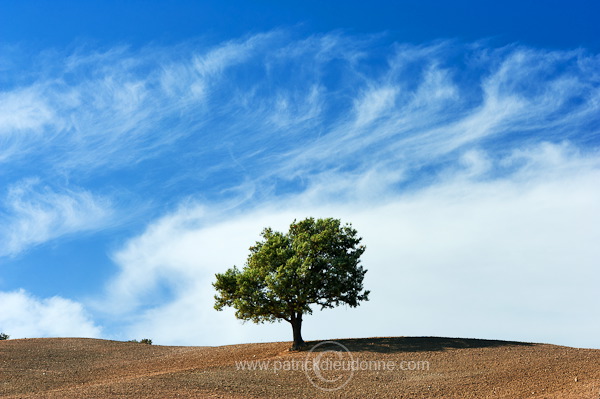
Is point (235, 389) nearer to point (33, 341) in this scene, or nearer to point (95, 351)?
point (95, 351)

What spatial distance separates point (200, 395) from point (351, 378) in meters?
7.72

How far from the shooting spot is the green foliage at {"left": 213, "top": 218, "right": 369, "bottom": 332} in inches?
1229

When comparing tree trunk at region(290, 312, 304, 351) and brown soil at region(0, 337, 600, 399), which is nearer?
brown soil at region(0, 337, 600, 399)

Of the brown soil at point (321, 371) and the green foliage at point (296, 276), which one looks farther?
the green foliage at point (296, 276)

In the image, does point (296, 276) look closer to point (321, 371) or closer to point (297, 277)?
point (297, 277)

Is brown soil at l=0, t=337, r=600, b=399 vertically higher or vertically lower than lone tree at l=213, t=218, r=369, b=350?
lower

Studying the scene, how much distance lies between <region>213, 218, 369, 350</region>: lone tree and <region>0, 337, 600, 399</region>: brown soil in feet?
8.87

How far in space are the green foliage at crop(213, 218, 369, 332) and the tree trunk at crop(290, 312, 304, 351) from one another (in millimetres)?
157

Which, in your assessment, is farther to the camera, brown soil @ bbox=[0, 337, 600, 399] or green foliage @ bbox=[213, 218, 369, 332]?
green foliage @ bbox=[213, 218, 369, 332]

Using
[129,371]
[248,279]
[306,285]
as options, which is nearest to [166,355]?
[129,371]

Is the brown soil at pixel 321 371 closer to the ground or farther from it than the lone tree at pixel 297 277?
closer to the ground

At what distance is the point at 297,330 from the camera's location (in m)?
32.6

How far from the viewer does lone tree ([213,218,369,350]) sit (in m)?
31.2

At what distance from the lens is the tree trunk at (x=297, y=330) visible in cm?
3222
